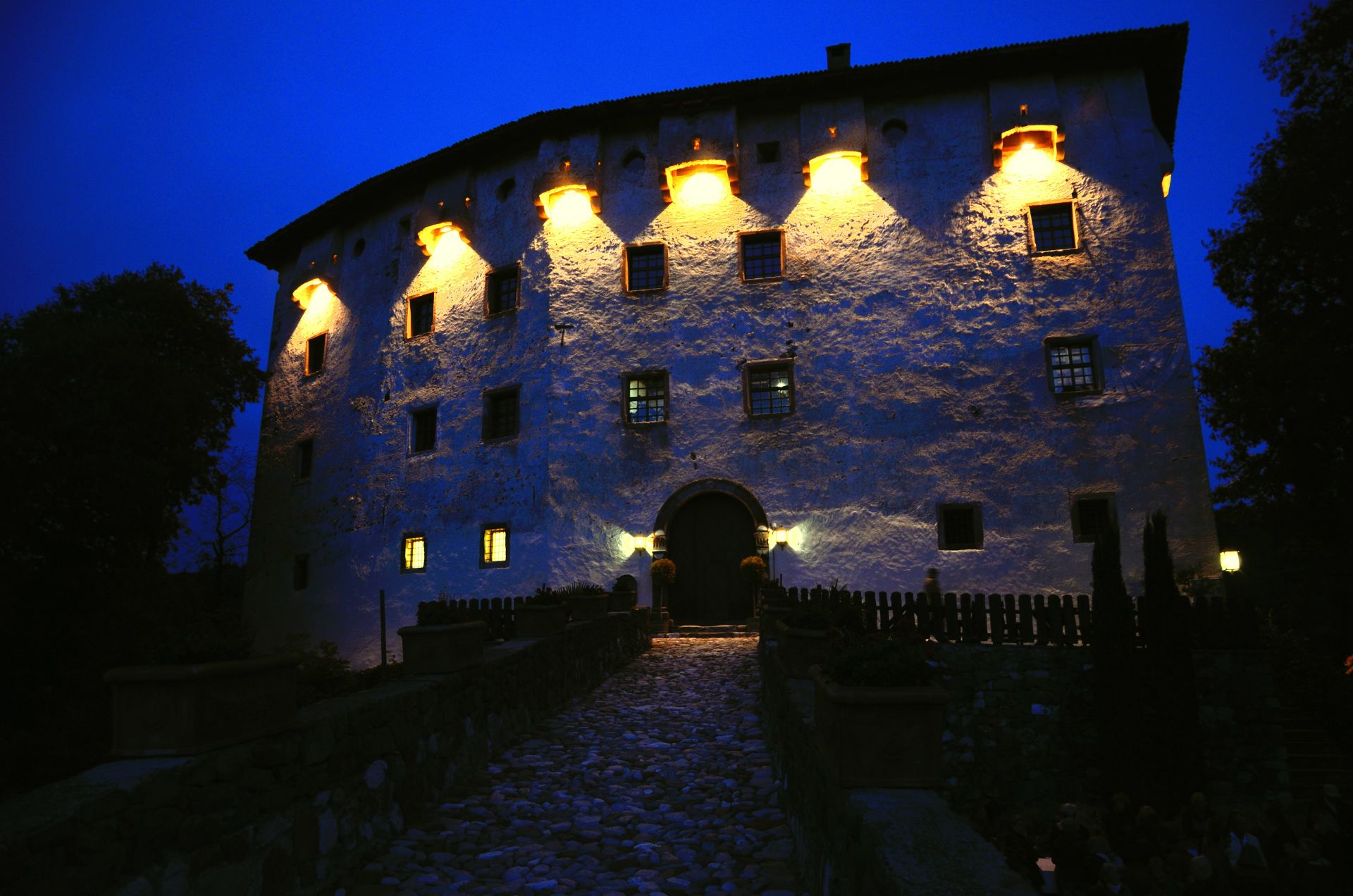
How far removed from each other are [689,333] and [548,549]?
626 cm

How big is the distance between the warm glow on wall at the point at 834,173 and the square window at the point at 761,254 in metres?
1.56

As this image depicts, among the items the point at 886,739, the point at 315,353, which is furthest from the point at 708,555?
the point at 315,353

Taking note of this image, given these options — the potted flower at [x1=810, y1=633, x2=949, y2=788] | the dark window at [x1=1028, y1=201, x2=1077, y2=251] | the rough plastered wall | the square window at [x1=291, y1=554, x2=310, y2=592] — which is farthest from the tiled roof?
the potted flower at [x1=810, y1=633, x2=949, y2=788]

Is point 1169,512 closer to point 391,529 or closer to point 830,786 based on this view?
point 830,786

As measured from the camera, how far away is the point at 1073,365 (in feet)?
59.5

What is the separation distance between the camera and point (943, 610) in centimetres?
1196

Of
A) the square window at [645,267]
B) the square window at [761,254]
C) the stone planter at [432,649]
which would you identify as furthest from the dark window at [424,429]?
the stone planter at [432,649]

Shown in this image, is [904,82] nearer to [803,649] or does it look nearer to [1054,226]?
[1054,226]

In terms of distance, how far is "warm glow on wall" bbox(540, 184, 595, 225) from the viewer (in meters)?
20.7

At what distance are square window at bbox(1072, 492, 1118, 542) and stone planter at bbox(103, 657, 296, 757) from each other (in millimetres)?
16982

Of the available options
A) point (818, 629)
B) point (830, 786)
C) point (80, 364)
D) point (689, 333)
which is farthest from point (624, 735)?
point (80, 364)

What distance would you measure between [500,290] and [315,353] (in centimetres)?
794

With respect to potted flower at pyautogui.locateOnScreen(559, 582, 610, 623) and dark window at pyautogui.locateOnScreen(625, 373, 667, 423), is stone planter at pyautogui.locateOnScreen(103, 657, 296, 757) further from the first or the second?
→ dark window at pyautogui.locateOnScreen(625, 373, 667, 423)

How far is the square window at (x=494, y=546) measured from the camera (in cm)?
1986
